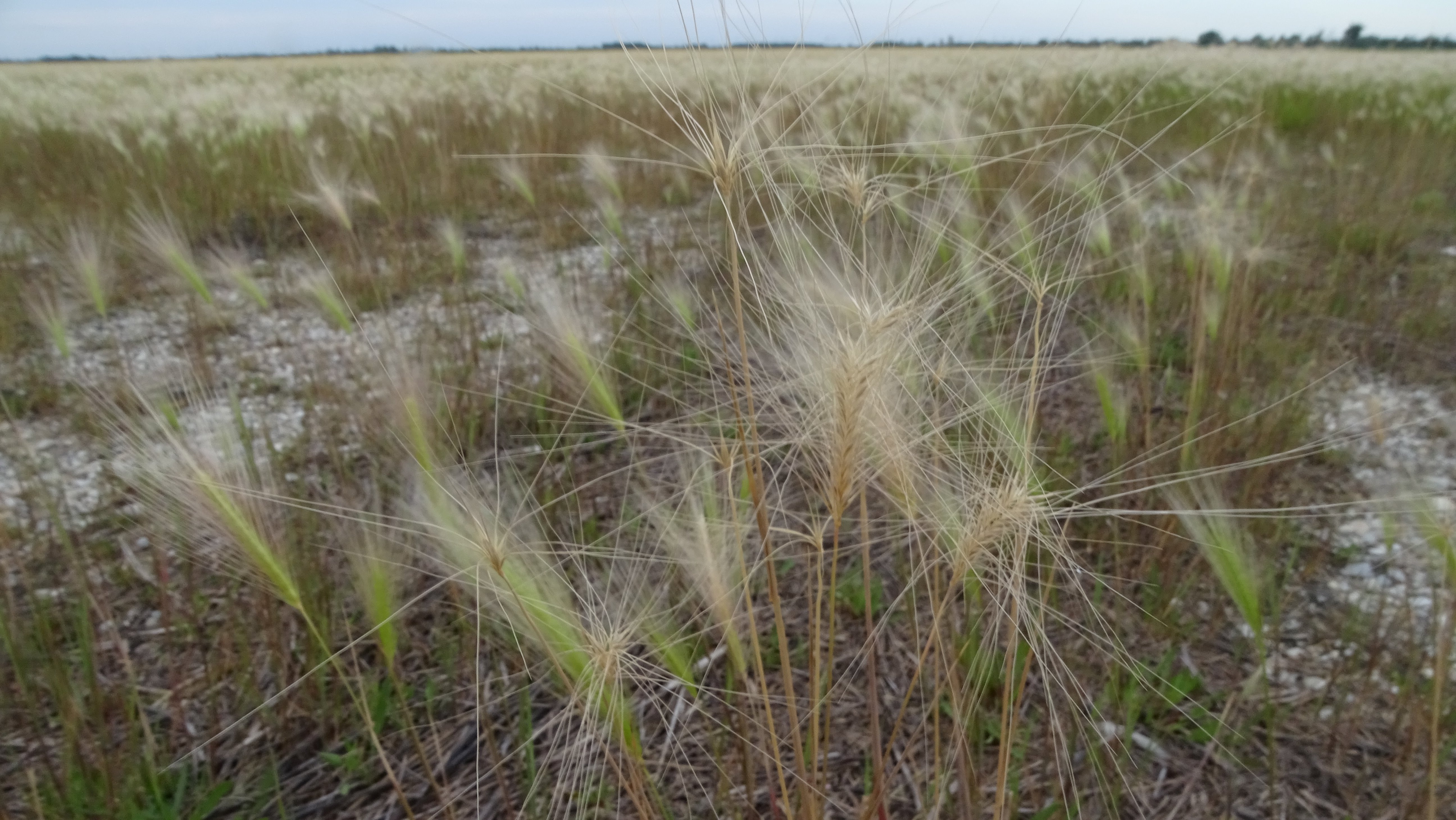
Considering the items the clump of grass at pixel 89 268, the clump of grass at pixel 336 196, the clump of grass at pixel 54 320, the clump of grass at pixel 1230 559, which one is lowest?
the clump of grass at pixel 1230 559

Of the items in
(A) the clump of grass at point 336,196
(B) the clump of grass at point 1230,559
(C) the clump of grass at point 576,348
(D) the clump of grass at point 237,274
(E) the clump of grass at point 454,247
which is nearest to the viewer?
(B) the clump of grass at point 1230,559

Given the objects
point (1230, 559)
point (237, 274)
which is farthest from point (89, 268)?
point (1230, 559)

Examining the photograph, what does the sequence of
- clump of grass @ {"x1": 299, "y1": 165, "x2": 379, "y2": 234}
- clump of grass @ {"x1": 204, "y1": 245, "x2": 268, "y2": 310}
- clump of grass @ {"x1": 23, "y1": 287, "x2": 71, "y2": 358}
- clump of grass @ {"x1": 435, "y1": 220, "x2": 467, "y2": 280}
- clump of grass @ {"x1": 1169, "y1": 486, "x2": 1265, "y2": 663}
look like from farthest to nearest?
clump of grass @ {"x1": 435, "y1": 220, "x2": 467, "y2": 280}, clump of grass @ {"x1": 299, "y1": 165, "x2": 379, "y2": 234}, clump of grass @ {"x1": 204, "y1": 245, "x2": 268, "y2": 310}, clump of grass @ {"x1": 23, "y1": 287, "x2": 71, "y2": 358}, clump of grass @ {"x1": 1169, "y1": 486, "x2": 1265, "y2": 663}

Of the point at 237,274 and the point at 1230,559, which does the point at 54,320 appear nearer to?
the point at 237,274

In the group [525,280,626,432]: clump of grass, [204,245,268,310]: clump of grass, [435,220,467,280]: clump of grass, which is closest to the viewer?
[525,280,626,432]: clump of grass

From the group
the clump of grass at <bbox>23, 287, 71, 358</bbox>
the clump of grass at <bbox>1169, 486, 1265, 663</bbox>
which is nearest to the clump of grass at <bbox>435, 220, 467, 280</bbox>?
the clump of grass at <bbox>23, 287, 71, 358</bbox>

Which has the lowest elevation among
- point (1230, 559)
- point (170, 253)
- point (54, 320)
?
point (1230, 559)

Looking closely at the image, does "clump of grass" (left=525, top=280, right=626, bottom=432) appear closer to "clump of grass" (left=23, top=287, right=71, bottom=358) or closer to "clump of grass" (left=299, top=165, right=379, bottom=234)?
"clump of grass" (left=299, top=165, right=379, bottom=234)

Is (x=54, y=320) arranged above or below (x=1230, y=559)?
above

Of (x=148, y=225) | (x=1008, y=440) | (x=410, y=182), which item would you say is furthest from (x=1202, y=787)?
(x=410, y=182)

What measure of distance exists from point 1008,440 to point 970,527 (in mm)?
420

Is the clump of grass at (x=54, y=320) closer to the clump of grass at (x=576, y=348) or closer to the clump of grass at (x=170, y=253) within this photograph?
the clump of grass at (x=170, y=253)

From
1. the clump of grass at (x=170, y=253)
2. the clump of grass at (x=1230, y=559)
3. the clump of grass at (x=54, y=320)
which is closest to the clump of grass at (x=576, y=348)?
the clump of grass at (x=1230, y=559)

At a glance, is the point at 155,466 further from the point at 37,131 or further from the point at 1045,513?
the point at 37,131
